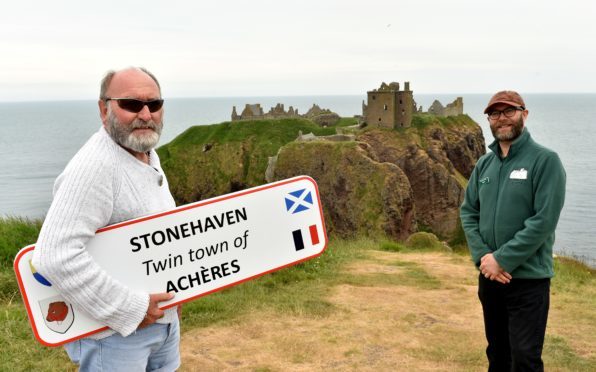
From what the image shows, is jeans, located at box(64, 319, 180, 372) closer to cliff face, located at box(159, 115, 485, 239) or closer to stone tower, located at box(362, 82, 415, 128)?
cliff face, located at box(159, 115, 485, 239)

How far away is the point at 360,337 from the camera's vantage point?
7629mm

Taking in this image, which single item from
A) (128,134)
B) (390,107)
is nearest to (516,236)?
(128,134)

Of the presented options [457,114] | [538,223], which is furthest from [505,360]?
[457,114]

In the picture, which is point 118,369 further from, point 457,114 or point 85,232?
point 457,114

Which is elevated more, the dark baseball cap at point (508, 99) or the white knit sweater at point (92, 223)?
the dark baseball cap at point (508, 99)

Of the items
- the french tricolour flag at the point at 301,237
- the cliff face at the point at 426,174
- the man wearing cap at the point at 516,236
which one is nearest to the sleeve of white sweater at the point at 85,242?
the french tricolour flag at the point at 301,237

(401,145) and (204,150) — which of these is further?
(204,150)

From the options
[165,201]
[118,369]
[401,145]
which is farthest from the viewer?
[401,145]

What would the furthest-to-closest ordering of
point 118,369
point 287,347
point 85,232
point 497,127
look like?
point 287,347
point 497,127
point 118,369
point 85,232

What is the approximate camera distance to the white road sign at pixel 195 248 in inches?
122

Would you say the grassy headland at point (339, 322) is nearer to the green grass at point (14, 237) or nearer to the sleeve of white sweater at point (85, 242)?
the green grass at point (14, 237)

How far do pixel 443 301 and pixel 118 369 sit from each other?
24.8ft

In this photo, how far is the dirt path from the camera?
22.2 feet

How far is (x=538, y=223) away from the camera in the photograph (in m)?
4.95
